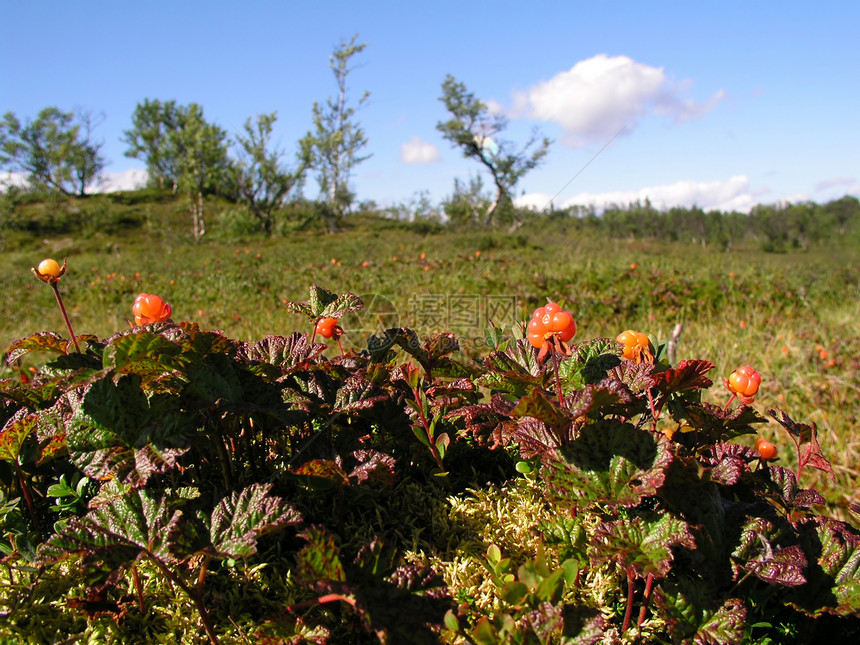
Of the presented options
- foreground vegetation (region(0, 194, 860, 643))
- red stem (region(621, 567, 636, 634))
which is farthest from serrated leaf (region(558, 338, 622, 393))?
red stem (region(621, 567, 636, 634))

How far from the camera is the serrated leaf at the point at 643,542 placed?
660 mm

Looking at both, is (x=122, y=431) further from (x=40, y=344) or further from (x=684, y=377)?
(x=684, y=377)

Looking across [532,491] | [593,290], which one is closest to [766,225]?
[593,290]

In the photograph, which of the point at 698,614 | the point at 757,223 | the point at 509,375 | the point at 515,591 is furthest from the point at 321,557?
the point at 757,223

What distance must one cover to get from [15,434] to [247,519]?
1.34 feet

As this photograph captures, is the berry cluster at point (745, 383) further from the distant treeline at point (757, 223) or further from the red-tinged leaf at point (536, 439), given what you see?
the distant treeline at point (757, 223)

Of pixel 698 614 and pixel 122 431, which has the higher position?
pixel 122 431

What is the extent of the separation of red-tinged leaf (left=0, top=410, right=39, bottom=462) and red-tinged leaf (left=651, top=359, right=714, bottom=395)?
37.4 inches

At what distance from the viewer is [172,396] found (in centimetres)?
75

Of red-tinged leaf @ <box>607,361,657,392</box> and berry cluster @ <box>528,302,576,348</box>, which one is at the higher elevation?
berry cluster @ <box>528,302,576,348</box>

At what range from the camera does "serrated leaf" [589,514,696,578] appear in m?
0.66

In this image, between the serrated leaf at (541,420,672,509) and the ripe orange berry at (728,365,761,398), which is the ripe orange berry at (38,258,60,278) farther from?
the ripe orange berry at (728,365,761,398)

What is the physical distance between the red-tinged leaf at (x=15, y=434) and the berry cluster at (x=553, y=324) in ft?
2.56

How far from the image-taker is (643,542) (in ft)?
2.29
